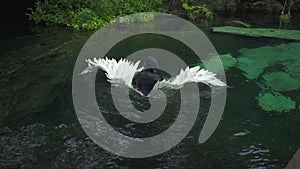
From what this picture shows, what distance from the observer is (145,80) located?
241 inches

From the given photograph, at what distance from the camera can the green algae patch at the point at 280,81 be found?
7.24 m

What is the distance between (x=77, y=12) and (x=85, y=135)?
8.31 meters

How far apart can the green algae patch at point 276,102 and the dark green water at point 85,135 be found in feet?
0.41

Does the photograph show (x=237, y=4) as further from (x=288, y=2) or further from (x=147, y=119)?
(x=147, y=119)

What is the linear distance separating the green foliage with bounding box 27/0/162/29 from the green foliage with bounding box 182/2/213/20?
3.01 metres

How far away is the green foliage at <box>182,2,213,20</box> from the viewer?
14844 mm

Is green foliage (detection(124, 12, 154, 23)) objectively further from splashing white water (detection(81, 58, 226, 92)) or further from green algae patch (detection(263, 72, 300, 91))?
splashing white water (detection(81, 58, 226, 92))

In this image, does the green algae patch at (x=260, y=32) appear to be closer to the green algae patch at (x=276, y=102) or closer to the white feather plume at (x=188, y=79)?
the green algae patch at (x=276, y=102)

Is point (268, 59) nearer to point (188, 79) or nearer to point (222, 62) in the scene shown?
point (222, 62)

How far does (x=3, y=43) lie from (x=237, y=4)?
11755 millimetres

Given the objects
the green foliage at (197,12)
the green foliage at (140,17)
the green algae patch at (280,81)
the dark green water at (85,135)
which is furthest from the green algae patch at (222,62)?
the green foliage at (197,12)

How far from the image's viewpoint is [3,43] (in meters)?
9.69

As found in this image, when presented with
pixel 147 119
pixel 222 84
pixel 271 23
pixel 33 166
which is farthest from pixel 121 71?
pixel 271 23

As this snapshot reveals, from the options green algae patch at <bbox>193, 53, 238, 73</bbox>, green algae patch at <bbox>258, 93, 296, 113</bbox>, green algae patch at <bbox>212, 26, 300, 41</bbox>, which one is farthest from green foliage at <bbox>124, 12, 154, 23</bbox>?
green algae patch at <bbox>258, 93, 296, 113</bbox>
